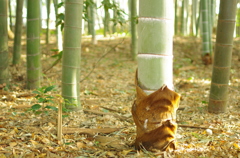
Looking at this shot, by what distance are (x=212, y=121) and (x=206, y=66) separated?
378cm

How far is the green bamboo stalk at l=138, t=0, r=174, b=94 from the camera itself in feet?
5.19

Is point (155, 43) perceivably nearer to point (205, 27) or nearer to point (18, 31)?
point (18, 31)

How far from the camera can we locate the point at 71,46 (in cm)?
251

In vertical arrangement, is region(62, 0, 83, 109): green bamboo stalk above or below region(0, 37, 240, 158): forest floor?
above

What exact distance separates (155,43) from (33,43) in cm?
228

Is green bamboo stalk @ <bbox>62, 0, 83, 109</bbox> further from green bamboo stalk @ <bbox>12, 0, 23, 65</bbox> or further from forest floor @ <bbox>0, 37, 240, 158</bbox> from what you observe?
green bamboo stalk @ <bbox>12, 0, 23, 65</bbox>

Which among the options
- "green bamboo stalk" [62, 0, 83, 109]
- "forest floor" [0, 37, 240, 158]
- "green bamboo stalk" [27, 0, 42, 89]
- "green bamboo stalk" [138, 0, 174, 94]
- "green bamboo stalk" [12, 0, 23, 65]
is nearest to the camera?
"green bamboo stalk" [138, 0, 174, 94]

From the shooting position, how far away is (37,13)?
336cm

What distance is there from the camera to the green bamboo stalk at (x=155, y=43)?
1583mm

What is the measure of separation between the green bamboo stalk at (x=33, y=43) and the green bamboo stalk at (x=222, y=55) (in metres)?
2.12

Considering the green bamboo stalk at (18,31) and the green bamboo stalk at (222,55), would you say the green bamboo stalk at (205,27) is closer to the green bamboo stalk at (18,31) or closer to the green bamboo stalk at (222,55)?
the green bamboo stalk at (222,55)

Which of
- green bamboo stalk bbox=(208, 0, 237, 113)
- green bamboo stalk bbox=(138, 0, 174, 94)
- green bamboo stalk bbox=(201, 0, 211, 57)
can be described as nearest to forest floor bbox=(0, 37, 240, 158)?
green bamboo stalk bbox=(208, 0, 237, 113)

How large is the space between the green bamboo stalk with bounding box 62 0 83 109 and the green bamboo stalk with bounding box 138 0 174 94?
1.00 metres

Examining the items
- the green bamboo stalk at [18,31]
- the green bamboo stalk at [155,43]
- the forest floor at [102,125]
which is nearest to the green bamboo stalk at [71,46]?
the forest floor at [102,125]
